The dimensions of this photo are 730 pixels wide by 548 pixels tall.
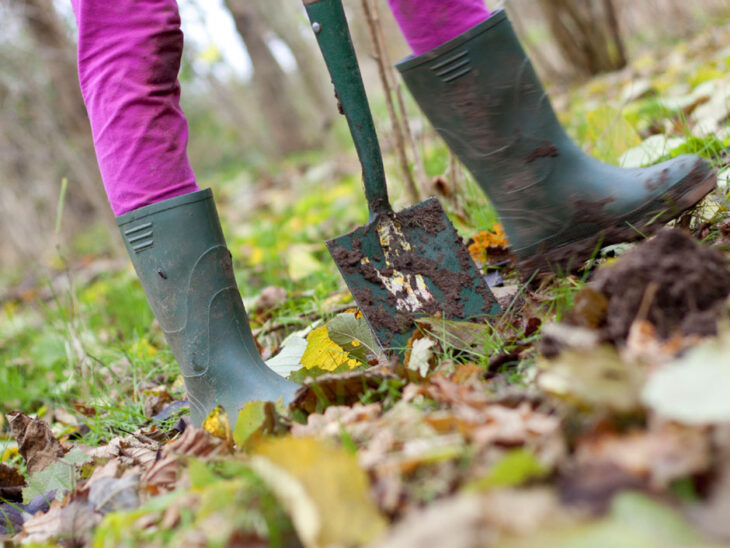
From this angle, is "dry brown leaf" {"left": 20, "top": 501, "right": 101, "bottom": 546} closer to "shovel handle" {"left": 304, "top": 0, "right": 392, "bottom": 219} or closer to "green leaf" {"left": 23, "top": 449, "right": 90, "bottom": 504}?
"green leaf" {"left": 23, "top": 449, "right": 90, "bottom": 504}

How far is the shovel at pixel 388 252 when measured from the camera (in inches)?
54.9

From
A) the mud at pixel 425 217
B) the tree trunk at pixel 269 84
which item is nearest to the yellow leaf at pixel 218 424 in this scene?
the mud at pixel 425 217

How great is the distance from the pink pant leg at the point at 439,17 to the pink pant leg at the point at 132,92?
531mm

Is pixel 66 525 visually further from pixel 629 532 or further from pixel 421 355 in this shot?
pixel 629 532

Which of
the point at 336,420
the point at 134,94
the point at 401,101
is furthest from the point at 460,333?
the point at 401,101

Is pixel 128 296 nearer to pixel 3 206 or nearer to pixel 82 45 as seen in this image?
pixel 82 45

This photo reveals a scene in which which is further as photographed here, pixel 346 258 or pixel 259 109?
pixel 259 109

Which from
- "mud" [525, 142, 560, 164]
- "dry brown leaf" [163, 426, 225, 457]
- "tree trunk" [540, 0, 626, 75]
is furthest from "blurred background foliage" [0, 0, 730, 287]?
"dry brown leaf" [163, 426, 225, 457]

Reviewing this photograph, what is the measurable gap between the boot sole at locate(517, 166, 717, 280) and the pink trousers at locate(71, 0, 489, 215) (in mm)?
833

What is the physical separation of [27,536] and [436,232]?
3.27ft

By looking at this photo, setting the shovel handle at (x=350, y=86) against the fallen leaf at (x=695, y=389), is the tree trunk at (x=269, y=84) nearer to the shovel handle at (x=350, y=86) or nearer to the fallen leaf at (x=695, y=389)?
the shovel handle at (x=350, y=86)

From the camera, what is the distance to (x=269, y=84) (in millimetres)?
7348

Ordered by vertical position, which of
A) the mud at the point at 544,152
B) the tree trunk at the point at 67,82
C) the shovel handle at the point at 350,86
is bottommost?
the mud at the point at 544,152

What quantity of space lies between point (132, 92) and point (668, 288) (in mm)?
1089
